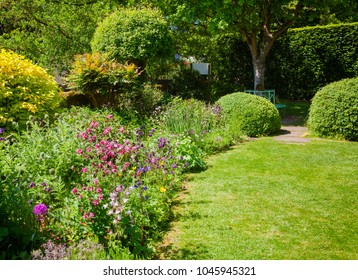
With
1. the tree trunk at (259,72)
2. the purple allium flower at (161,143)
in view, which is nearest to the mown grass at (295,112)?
the tree trunk at (259,72)

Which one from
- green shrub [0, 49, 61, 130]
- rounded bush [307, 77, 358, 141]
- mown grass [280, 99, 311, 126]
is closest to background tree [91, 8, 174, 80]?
green shrub [0, 49, 61, 130]

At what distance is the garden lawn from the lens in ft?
12.2

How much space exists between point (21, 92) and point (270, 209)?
4.56 m

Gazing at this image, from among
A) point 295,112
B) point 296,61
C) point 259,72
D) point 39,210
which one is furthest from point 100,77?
point 296,61

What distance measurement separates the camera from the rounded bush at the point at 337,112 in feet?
27.6

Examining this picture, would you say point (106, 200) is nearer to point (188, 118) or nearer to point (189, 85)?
point (188, 118)

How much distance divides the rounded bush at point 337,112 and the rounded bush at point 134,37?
4101mm

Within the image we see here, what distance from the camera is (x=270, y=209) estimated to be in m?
4.68

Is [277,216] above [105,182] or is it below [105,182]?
below

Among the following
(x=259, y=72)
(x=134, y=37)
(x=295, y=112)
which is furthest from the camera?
(x=259, y=72)
